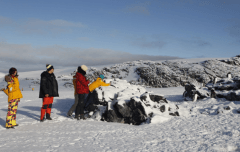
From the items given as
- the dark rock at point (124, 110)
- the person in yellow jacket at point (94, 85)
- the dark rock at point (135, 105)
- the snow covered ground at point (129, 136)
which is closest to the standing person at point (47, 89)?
the snow covered ground at point (129, 136)

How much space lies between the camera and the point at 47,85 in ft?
19.0

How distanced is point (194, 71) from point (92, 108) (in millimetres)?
24629

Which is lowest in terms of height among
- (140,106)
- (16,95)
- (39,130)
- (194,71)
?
(39,130)

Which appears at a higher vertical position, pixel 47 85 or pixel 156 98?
pixel 47 85

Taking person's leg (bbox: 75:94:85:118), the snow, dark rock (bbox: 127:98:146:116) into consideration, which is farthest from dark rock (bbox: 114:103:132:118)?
person's leg (bbox: 75:94:85:118)

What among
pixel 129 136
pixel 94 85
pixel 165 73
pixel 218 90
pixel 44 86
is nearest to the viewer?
pixel 129 136

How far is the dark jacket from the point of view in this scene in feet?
18.5

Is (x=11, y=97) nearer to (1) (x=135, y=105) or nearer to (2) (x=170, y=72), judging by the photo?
(1) (x=135, y=105)

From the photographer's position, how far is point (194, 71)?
2736 centimetres

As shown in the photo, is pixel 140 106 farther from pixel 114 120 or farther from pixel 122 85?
pixel 122 85

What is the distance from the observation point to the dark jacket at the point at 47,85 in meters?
5.65

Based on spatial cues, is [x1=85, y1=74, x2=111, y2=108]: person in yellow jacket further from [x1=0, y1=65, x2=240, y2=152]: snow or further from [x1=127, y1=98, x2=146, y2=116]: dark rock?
[x1=127, y1=98, x2=146, y2=116]: dark rock

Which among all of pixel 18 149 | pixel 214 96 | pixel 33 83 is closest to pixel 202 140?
pixel 18 149

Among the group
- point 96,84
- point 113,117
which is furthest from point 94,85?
point 113,117
